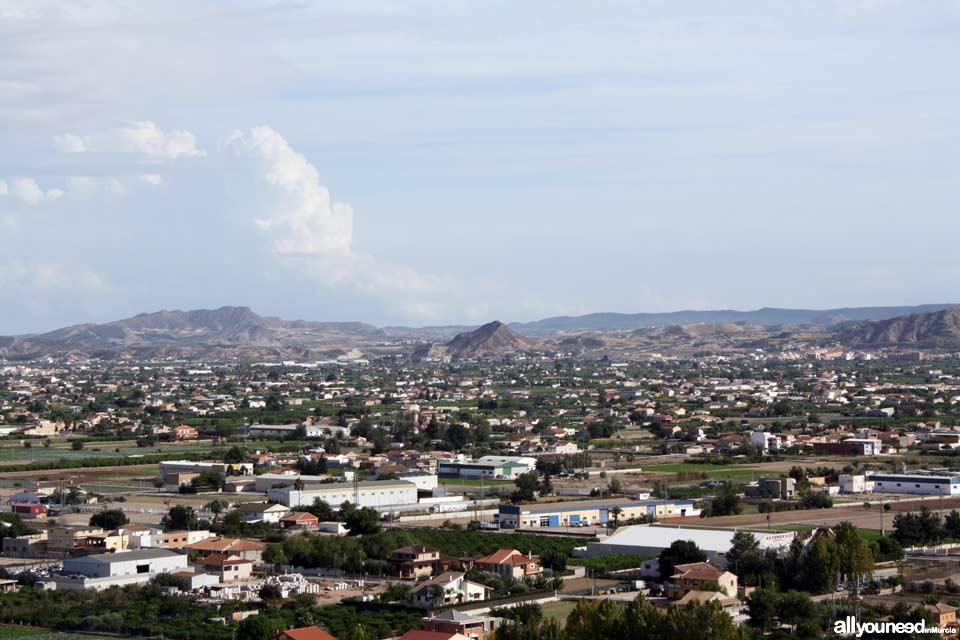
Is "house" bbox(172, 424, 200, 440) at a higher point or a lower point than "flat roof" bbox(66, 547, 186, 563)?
higher

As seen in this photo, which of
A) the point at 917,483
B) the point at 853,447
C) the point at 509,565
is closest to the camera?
the point at 509,565

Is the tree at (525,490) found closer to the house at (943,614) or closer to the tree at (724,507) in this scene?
the tree at (724,507)

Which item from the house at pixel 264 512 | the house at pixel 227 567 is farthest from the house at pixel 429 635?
the house at pixel 264 512

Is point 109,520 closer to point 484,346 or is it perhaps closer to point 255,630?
point 255,630

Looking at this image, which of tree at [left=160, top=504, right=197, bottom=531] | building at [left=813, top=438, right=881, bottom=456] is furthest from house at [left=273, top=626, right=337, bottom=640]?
building at [left=813, top=438, right=881, bottom=456]

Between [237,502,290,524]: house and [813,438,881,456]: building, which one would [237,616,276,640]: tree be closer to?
[237,502,290,524]: house

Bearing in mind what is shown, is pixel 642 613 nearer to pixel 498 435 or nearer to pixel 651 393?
pixel 498 435

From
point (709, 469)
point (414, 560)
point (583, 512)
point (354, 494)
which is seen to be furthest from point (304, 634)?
point (709, 469)

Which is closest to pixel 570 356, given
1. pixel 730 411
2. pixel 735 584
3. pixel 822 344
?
pixel 822 344
